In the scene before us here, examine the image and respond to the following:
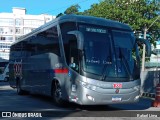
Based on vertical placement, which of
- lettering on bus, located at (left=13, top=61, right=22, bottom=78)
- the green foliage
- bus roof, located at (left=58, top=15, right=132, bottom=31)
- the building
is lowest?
lettering on bus, located at (left=13, top=61, right=22, bottom=78)

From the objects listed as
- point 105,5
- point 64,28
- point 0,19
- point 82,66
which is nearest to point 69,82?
point 82,66

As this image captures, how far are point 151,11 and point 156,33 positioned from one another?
3130 millimetres

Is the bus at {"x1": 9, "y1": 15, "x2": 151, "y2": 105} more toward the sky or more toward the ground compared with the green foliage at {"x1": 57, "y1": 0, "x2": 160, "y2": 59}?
more toward the ground

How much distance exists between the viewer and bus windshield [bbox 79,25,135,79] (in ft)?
43.6

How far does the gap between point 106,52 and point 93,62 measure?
0.68 metres

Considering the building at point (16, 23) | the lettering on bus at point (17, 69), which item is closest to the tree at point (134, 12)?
the lettering on bus at point (17, 69)

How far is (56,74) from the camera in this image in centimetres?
1532

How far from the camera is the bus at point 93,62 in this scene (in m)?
13.2

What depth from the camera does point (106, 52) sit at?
536 inches

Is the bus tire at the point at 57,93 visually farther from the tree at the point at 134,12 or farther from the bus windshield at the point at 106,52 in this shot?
the tree at the point at 134,12

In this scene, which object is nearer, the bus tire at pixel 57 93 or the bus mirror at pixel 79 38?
the bus mirror at pixel 79 38

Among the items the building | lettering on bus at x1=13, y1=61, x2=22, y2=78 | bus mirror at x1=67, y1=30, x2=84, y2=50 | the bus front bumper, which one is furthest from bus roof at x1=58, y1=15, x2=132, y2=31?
the building

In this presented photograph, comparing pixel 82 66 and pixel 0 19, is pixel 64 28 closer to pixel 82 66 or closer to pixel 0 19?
pixel 82 66

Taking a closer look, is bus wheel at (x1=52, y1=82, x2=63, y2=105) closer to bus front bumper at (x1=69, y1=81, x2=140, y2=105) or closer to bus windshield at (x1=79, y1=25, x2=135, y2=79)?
bus front bumper at (x1=69, y1=81, x2=140, y2=105)
